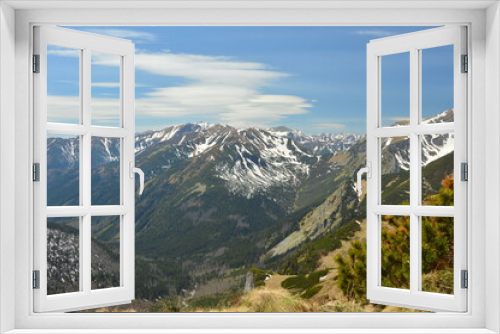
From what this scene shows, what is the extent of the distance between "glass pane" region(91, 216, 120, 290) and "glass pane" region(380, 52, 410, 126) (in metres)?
4.47

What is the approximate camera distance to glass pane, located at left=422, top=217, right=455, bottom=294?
430cm

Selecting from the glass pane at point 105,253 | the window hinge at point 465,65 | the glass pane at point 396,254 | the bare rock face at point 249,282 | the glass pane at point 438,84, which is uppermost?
the glass pane at point 438,84

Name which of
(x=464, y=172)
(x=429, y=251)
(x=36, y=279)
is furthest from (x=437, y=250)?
(x=36, y=279)

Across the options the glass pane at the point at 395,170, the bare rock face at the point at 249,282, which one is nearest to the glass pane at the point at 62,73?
the bare rock face at the point at 249,282

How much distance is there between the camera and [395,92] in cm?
725

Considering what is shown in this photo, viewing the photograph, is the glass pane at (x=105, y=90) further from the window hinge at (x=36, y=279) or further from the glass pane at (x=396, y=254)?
the window hinge at (x=36, y=279)

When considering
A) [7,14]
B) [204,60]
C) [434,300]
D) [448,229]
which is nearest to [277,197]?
[204,60]

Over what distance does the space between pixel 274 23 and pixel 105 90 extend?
223 inches

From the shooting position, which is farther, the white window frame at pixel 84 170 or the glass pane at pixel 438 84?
the glass pane at pixel 438 84

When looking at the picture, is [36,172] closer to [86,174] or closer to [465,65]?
[86,174]

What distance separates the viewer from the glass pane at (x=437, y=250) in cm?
430

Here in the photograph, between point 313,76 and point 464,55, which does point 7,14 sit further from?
point 313,76

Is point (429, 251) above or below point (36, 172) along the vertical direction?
below

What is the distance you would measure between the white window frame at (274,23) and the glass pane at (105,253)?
4803 mm
